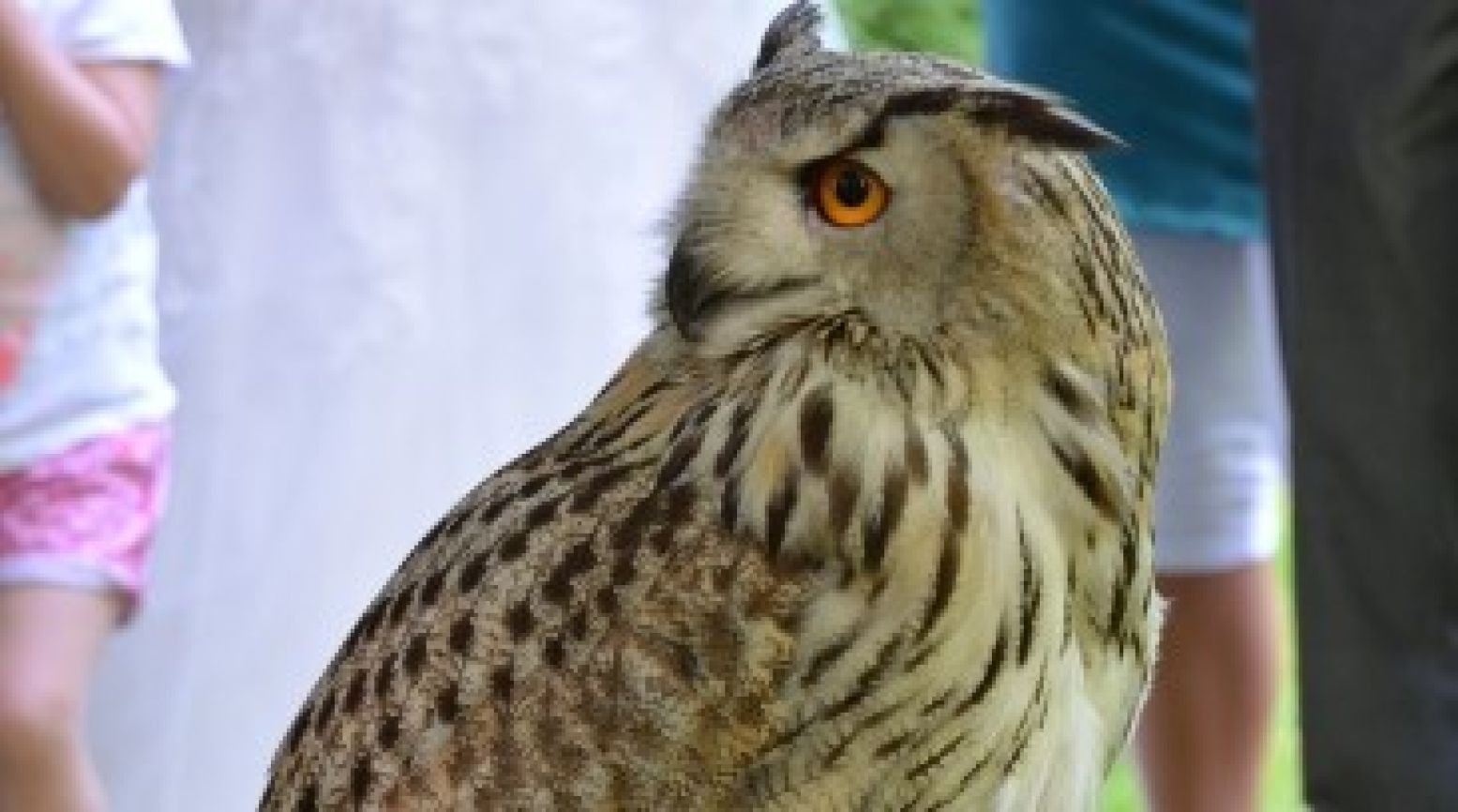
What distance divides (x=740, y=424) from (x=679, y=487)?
0.04 metres

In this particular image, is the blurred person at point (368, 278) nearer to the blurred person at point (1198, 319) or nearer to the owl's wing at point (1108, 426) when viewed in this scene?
the blurred person at point (1198, 319)

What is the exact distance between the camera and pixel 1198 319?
3.32 metres

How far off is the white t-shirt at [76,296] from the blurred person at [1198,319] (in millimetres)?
812

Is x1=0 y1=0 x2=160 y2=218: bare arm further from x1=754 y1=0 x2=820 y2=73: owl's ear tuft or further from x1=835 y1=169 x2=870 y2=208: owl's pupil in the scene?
x1=835 y1=169 x2=870 y2=208: owl's pupil

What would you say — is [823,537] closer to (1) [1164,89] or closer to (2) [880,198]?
(2) [880,198]

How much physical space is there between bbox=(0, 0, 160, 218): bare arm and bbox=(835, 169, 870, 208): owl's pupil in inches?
43.9

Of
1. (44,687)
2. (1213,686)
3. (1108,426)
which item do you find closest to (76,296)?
(44,687)

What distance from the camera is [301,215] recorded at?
315 centimetres

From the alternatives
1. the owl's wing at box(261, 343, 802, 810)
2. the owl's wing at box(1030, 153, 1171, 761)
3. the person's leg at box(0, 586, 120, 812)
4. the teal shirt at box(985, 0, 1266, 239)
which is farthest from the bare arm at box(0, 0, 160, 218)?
the owl's wing at box(1030, 153, 1171, 761)

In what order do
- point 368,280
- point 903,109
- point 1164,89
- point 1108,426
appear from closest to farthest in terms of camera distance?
point 903,109, point 1108,426, point 368,280, point 1164,89

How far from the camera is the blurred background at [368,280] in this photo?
10.3ft

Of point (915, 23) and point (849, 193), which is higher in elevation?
point (915, 23)

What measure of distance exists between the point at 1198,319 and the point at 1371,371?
494 millimetres

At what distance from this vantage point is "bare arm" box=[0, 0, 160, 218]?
2785 mm
